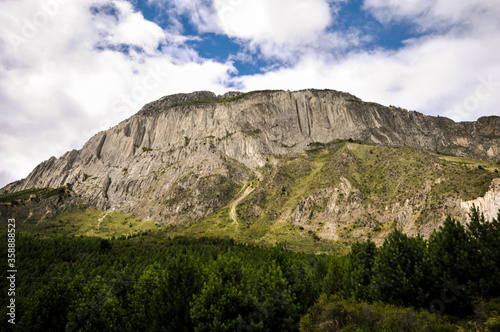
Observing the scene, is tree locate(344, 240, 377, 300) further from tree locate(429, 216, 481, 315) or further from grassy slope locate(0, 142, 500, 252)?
grassy slope locate(0, 142, 500, 252)

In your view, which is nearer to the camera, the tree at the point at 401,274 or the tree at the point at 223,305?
the tree at the point at 223,305

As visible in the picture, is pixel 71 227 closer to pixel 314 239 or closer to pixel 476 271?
pixel 314 239

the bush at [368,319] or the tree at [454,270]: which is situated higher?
the tree at [454,270]

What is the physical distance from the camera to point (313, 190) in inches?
5743

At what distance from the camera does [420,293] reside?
27.7 metres

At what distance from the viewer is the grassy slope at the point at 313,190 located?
106 m

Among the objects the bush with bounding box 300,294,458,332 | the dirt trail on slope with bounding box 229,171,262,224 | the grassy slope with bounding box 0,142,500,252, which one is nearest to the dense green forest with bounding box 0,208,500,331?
the bush with bounding box 300,294,458,332

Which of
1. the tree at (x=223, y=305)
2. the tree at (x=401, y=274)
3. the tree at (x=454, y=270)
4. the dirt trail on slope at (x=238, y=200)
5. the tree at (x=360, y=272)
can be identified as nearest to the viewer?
the tree at (x=223, y=305)

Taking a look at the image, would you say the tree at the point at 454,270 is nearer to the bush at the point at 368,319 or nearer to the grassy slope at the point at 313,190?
the bush at the point at 368,319

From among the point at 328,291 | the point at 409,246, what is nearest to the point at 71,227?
the point at 328,291

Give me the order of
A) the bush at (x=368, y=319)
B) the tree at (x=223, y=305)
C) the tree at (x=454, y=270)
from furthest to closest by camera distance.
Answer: the tree at (x=454, y=270)
the tree at (x=223, y=305)
the bush at (x=368, y=319)

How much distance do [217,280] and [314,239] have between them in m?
101

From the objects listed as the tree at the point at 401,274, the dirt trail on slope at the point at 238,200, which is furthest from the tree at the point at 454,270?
the dirt trail on slope at the point at 238,200

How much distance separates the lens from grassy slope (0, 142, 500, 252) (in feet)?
348
